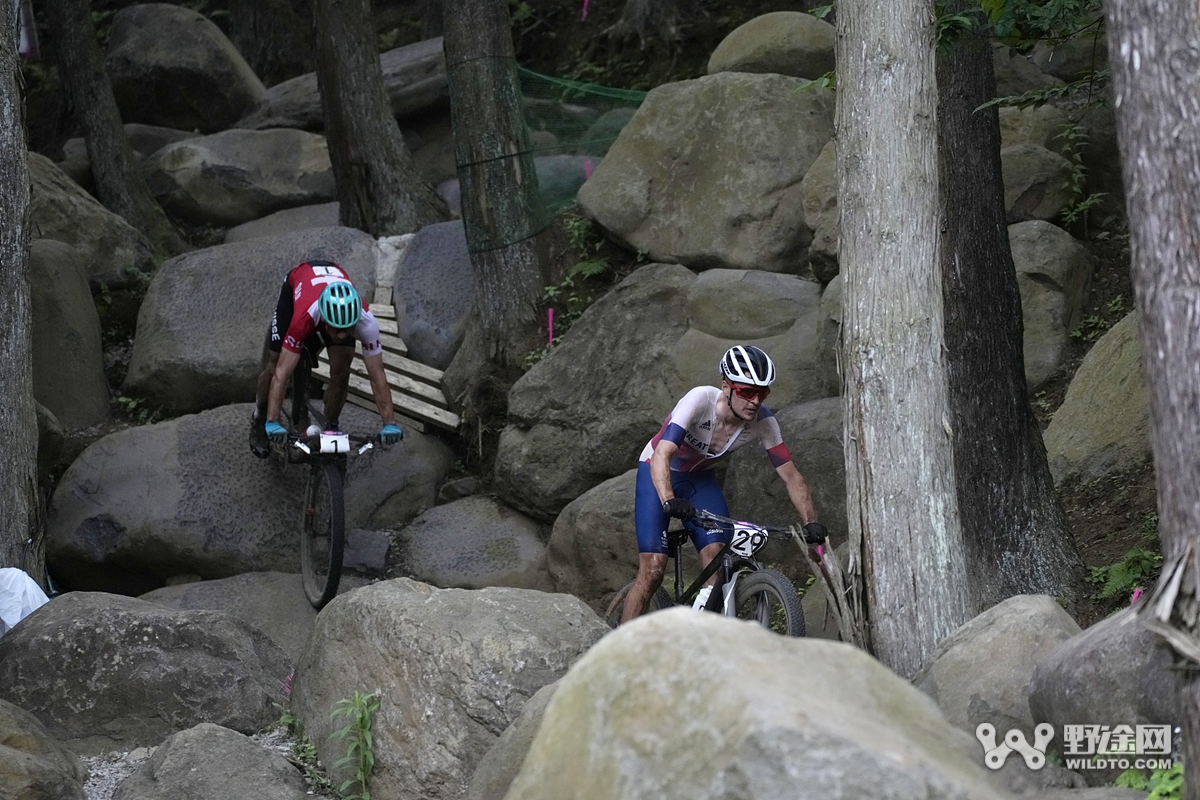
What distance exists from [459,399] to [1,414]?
15.0ft

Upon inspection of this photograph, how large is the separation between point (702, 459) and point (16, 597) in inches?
181

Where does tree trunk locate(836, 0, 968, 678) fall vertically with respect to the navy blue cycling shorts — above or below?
above

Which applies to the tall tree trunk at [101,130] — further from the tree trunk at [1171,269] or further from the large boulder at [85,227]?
the tree trunk at [1171,269]

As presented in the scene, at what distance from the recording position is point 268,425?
9.51 metres

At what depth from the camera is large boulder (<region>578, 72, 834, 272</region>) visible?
12.0m

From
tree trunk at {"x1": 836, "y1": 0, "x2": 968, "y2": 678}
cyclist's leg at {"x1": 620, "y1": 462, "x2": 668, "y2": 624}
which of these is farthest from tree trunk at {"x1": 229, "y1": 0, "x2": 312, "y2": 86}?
tree trunk at {"x1": 836, "y1": 0, "x2": 968, "y2": 678}

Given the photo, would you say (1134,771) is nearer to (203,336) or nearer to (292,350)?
(292,350)

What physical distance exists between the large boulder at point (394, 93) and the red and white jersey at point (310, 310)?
9.10m

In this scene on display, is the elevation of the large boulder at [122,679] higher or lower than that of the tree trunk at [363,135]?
lower

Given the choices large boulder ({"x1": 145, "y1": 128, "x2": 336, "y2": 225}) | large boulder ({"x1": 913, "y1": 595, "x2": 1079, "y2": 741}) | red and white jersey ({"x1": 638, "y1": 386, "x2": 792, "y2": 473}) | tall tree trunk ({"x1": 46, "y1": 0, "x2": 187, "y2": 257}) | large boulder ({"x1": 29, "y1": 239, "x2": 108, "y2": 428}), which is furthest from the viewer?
large boulder ({"x1": 145, "y1": 128, "x2": 336, "y2": 225})

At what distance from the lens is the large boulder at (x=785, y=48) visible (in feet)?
44.2

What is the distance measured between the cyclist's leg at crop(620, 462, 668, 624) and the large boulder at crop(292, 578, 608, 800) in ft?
1.60

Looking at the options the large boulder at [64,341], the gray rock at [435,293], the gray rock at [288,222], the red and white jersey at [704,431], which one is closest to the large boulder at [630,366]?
the gray rock at [435,293]

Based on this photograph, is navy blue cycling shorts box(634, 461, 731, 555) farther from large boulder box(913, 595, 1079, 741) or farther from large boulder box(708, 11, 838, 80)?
large boulder box(708, 11, 838, 80)
